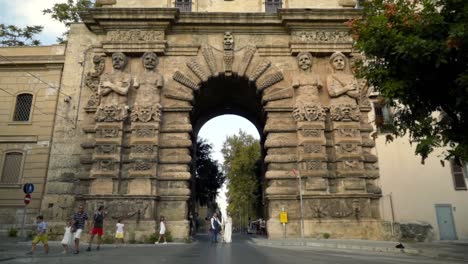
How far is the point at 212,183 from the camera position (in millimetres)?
30906

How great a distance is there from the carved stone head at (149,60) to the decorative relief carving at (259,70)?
15.4 ft

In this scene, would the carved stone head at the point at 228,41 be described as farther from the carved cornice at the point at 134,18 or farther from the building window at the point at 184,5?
the building window at the point at 184,5

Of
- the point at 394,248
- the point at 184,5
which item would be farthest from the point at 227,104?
the point at 394,248

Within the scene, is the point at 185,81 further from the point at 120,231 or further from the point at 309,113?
the point at 120,231

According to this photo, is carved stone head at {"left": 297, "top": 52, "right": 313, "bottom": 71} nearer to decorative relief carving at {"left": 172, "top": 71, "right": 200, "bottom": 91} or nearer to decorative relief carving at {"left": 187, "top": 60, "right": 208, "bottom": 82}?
decorative relief carving at {"left": 187, "top": 60, "right": 208, "bottom": 82}

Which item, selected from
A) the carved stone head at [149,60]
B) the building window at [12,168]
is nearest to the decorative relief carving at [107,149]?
the carved stone head at [149,60]

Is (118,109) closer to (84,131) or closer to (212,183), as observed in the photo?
(84,131)

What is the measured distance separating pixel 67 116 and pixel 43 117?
245 cm

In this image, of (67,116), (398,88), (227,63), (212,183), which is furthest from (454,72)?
(212,183)

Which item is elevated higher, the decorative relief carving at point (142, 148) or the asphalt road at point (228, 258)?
the decorative relief carving at point (142, 148)

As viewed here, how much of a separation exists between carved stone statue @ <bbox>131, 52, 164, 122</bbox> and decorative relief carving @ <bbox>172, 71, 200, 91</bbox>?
73 cm

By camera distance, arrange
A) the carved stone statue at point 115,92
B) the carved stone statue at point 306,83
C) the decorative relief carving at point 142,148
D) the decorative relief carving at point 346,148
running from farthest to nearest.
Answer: the carved stone statue at point 306,83 < the carved stone statue at point 115,92 < the decorative relief carving at point 346,148 < the decorative relief carving at point 142,148

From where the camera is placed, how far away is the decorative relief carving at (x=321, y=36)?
17.9 metres

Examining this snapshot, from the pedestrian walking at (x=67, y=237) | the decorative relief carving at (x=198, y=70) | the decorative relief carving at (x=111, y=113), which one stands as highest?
the decorative relief carving at (x=198, y=70)
